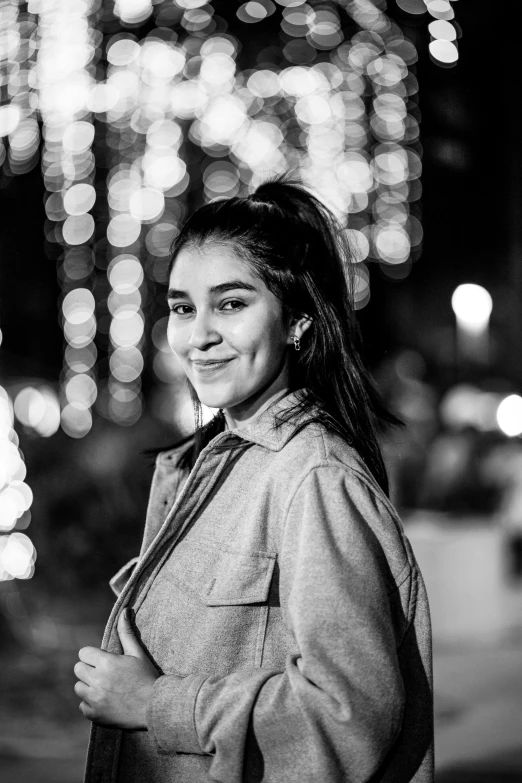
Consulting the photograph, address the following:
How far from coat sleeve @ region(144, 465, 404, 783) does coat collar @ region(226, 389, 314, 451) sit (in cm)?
16

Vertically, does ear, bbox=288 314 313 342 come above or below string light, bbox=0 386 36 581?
above

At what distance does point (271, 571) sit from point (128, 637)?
288 millimetres

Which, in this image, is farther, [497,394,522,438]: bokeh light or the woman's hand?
[497,394,522,438]: bokeh light

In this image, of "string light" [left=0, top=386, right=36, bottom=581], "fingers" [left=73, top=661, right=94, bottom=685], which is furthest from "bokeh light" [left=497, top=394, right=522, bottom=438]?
"fingers" [left=73, top=661, right=94, bottom=685]

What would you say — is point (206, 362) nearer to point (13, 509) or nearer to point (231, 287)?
point (231, 287)

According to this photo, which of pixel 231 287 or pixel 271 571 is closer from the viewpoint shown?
pixel 271 571

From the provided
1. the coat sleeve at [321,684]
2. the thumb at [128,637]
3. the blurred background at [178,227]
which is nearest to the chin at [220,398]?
the coat sleeve at [321,684]

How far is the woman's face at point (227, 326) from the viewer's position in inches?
59.2

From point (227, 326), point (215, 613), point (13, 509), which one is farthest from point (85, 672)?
point (13, 509)

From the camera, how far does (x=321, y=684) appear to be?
122cm

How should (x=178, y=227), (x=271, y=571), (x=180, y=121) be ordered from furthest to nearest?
1. (x=178, y=227)
2. (x=180, y=121)
3. (x=271, y=571)

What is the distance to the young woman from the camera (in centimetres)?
124

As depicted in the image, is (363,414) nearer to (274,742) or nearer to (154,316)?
(274,742)

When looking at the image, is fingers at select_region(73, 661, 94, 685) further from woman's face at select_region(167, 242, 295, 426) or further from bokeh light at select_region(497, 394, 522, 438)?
bokeh light at select_region(497, 394, 522, 438)
